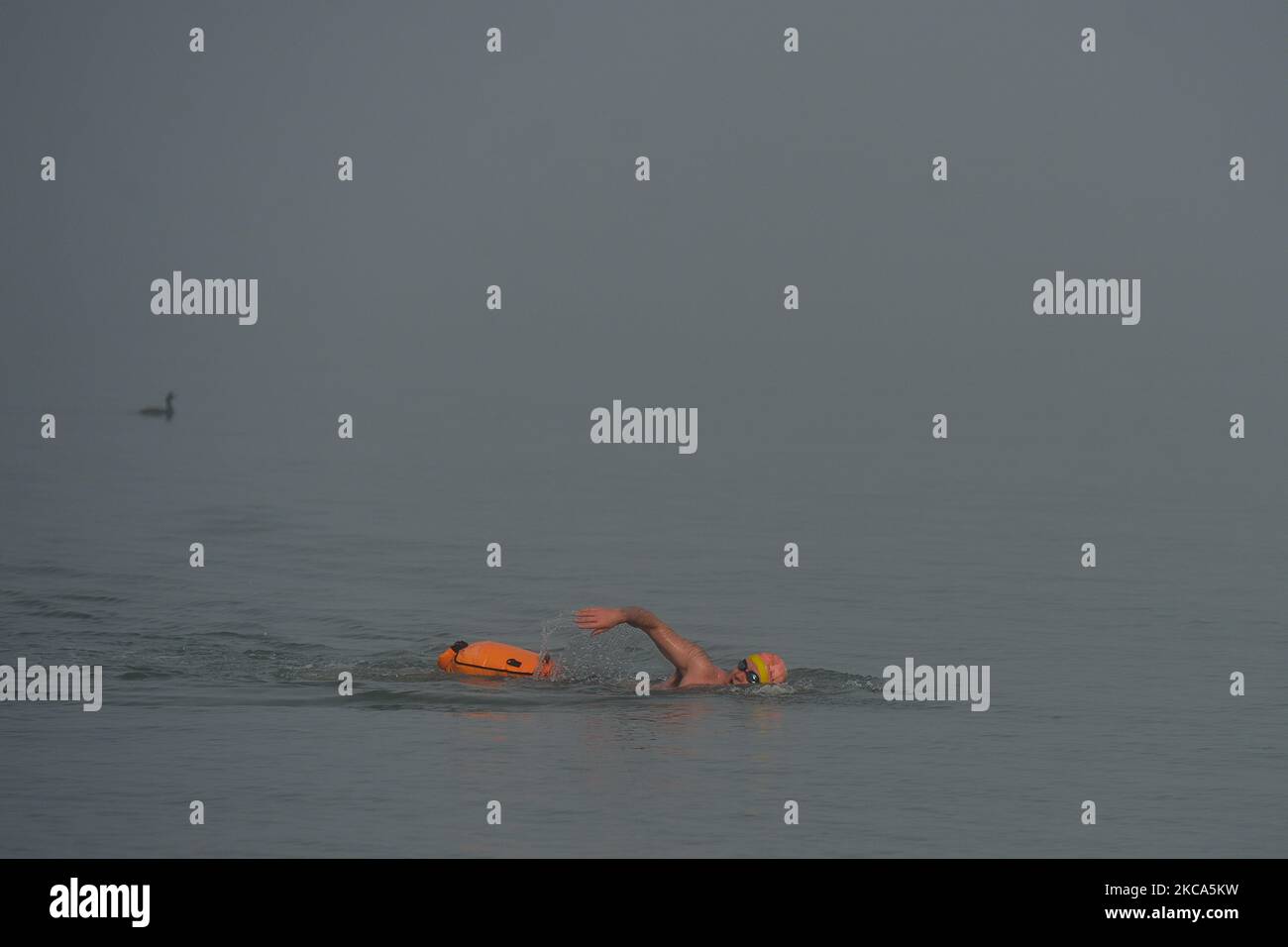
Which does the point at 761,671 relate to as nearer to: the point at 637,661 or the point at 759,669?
the point at 759,669

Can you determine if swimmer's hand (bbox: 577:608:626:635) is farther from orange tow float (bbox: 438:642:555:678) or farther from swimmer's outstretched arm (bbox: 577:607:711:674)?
orange tow float (bbox: 438:642:555:678)

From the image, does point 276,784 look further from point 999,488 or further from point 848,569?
point 999,488

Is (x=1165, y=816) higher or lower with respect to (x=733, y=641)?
lower

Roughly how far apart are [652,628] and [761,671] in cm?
157

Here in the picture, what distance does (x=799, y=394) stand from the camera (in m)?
83.6

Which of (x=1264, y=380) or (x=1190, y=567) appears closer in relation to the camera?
(x=1190, y=567)

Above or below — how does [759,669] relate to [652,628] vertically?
below

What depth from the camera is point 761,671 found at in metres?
24.0

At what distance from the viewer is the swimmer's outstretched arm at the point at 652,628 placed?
22.2m

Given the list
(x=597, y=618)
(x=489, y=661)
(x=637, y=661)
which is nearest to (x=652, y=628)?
(x=597, y=618)

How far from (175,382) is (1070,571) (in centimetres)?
6322

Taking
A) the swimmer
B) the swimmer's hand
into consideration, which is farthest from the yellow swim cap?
the swimmer's hand
